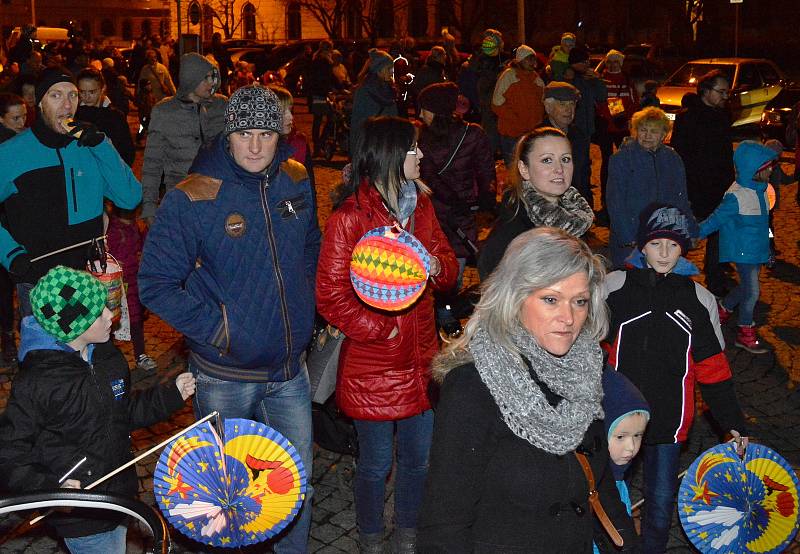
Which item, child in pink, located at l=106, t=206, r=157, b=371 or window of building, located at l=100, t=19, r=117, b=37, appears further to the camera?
window of building, located at l=100, t=19, r=117, b=37

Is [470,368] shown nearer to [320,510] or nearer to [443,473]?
[443,473]

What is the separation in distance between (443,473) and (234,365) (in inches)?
65.4

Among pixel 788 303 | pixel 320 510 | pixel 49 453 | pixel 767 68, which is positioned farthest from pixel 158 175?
pixel 767 68

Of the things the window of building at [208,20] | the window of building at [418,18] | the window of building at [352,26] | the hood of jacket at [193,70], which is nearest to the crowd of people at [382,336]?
the hood of jacket at [193,70]

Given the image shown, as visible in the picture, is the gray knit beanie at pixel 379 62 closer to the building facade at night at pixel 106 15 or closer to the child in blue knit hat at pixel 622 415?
the child in blue knit hat at pixel 622 415

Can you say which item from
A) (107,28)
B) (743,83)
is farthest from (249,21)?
(743,83)

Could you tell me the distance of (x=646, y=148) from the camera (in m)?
7.45

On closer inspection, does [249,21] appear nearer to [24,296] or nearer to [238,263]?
[24,296]

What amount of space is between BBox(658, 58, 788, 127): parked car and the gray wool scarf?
63.2 feet

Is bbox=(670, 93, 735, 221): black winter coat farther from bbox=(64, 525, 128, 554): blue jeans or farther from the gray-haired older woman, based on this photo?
bbox=(64, 525, 128, 554): blue jeans

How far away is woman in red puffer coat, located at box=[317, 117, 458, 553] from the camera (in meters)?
4.48

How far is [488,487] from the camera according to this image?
2.82 meters

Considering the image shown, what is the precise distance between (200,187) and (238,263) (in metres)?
0.34

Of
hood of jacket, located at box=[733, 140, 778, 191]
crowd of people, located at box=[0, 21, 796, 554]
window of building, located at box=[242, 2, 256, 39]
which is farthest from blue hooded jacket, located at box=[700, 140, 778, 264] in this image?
window of building, located at box=[242, 2, 256, 39]
